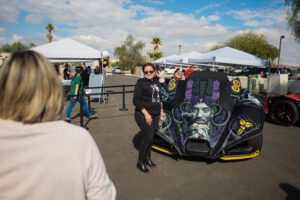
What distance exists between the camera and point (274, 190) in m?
3.45

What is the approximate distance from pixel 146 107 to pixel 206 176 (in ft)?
4.85

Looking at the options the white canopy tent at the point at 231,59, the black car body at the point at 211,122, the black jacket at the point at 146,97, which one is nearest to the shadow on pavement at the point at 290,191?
the black car body at the point at 211,122

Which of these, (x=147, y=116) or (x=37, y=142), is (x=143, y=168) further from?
(x=37, y=142)

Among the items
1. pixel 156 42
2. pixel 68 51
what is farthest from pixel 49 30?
pixel 68 51

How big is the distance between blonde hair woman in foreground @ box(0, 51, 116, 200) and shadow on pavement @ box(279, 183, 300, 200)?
126 inches

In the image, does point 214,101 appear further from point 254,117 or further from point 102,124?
point 102,124

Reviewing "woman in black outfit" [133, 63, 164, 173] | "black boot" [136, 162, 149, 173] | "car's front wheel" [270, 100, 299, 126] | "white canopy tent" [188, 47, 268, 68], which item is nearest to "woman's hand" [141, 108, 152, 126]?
"woman in black outfit" [133, 63, 164, 173]

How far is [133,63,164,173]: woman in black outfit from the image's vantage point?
3.85 metres

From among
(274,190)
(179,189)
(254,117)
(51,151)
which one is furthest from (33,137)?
(254,117)

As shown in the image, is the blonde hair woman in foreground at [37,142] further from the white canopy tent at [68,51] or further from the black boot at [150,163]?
the white canopy tent at [68,51]

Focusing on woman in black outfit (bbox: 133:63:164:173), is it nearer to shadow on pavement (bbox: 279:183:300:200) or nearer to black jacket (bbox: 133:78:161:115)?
black jacket (bbox: 133:78:161:115)

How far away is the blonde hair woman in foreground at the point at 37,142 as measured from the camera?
1.06 m

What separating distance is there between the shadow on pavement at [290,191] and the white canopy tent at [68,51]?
9239 mm

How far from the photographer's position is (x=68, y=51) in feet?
36.1
